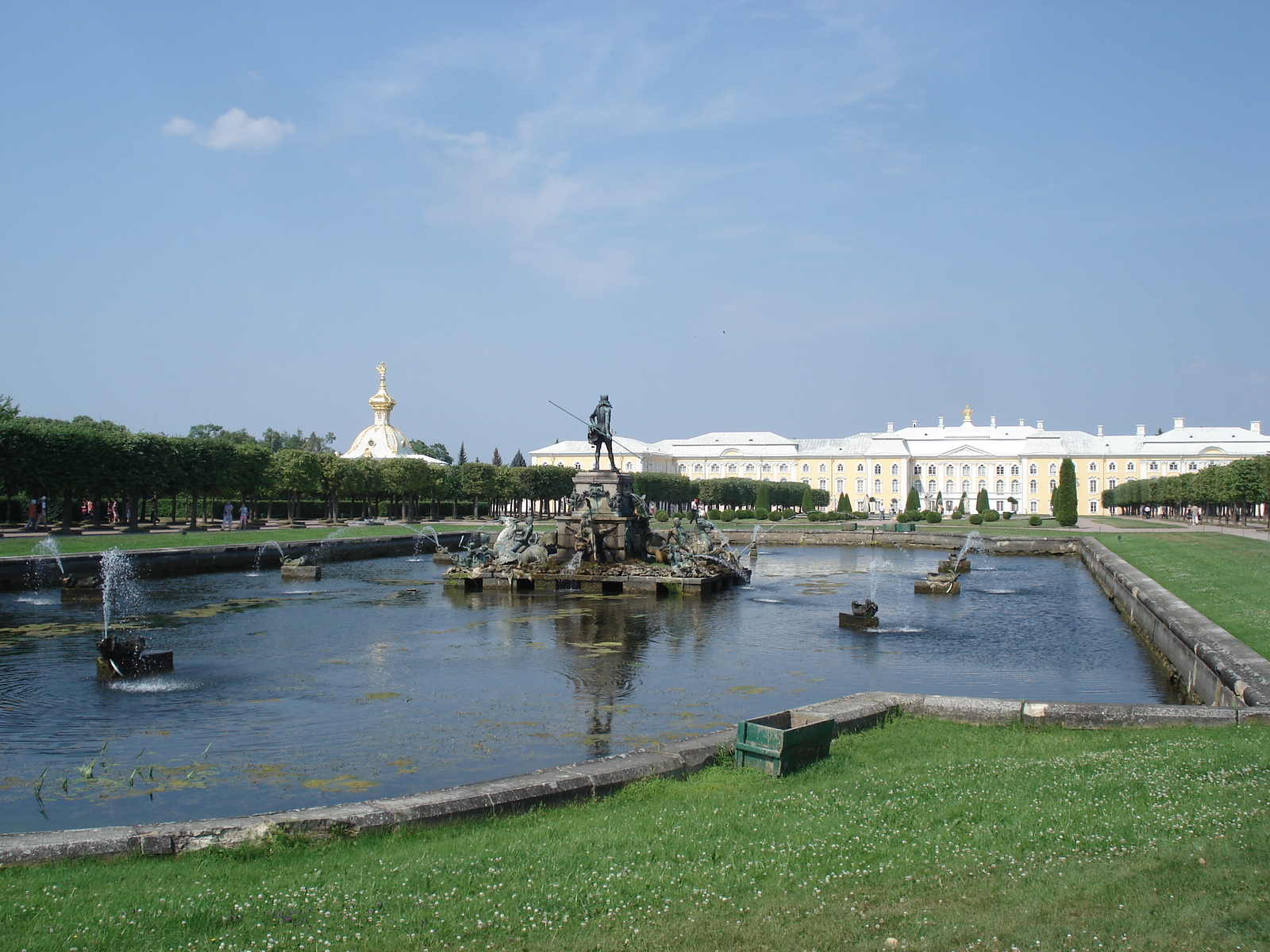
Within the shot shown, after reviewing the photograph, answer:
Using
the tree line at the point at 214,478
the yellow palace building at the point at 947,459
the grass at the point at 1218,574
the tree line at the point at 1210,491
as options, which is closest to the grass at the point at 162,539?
the tree line at the point at 214,478

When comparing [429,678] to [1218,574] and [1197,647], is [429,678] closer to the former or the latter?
[1197,647]

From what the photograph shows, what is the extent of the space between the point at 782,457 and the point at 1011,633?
103 meters

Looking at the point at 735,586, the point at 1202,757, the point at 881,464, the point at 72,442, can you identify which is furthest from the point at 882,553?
the point at 881,464

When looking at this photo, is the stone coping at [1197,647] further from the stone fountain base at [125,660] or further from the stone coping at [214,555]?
the stone coping at [214,555]

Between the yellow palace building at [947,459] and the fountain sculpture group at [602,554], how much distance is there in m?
79.9

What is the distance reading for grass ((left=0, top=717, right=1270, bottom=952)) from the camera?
14.6ft

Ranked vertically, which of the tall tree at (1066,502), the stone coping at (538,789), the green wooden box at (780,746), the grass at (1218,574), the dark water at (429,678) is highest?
the tall tree at (1066,502)

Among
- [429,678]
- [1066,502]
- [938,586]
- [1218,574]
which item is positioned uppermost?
[1066,502]

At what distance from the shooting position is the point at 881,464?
117312 millimetres

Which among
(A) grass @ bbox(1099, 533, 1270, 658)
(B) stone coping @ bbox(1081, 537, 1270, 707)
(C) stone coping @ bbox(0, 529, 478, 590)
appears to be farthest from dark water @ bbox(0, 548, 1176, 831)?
(C) stone coping @ bbox(0, 529, 478, 590)

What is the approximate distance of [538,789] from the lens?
22.6ft

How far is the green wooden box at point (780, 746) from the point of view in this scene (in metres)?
7.45

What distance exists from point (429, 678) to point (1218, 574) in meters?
18.5

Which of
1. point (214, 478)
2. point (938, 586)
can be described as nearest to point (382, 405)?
point (214, 478)
